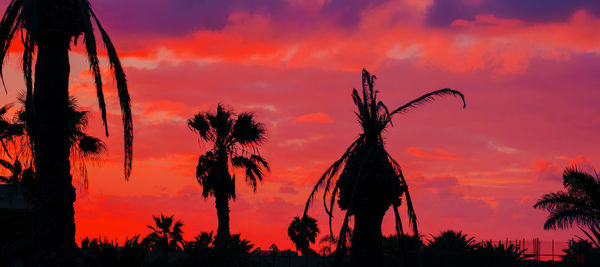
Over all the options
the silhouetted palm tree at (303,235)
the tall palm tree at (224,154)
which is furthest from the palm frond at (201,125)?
the silhouetted palm tree at (303,235)

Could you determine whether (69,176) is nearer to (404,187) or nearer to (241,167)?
(404,187)

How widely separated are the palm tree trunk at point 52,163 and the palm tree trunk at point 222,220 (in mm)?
25824

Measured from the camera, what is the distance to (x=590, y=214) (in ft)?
108

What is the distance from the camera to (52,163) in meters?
16.1

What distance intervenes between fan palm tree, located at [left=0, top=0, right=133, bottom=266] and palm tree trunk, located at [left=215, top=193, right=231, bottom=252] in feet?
84.4

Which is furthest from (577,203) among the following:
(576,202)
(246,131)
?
(246,131)

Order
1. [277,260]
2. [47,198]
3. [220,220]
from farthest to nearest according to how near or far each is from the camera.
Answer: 1. [277,260]
2. [220,220]
3. [47,198]

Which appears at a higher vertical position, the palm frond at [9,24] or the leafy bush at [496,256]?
the palm frond at [9,24]

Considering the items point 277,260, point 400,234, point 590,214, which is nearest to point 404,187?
point 400,234

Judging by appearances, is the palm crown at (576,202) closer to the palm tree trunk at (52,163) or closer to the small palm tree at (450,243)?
the small palm tree at (450,243)

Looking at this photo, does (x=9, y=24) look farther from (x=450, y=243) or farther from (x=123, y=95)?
(x=450, y=243)

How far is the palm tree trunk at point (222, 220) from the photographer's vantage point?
42.2m

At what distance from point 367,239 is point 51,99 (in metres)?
13.9

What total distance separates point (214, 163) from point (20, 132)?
1220cm
